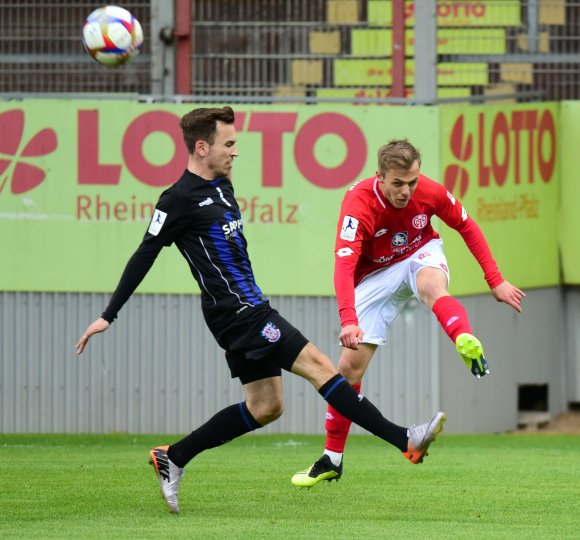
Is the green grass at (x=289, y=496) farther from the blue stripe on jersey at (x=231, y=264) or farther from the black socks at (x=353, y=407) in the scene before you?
the blue stripe on jersey at (x=231, y=264)

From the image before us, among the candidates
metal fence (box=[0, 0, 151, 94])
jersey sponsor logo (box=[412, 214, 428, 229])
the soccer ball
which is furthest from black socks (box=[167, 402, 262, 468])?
metal fence (box=[0, 0, 151, 94])

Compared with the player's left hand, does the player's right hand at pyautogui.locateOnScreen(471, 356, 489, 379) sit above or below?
below

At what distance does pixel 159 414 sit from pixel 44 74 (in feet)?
11.8

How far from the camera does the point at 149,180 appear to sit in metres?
13.2

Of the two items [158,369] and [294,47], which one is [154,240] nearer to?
[158,369]

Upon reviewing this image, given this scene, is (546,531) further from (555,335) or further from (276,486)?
(555,335)

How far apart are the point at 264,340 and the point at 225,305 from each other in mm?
275

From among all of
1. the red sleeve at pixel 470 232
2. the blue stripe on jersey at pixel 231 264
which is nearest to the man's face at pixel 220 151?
the blue stripe on jersey at pixel 231 264

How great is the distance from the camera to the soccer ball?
1112 centimetres

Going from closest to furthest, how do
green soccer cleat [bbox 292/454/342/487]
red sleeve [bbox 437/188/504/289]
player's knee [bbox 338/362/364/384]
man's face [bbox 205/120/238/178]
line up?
man's face [bbox 205/120/238/178] < green soccer cleat [bbox 292/454/342/487] < red sleeve [bbox 437/188/504/289] < player's knee [bbox 338/362/364/384]

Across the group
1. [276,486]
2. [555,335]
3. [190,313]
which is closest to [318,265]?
[190,313]

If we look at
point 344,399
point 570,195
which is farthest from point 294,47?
point 344,399

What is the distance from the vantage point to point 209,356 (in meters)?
13.4

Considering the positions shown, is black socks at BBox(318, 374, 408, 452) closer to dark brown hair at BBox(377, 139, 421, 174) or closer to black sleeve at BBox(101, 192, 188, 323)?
black sleeve at BBox(101, 192, 188, 323)
